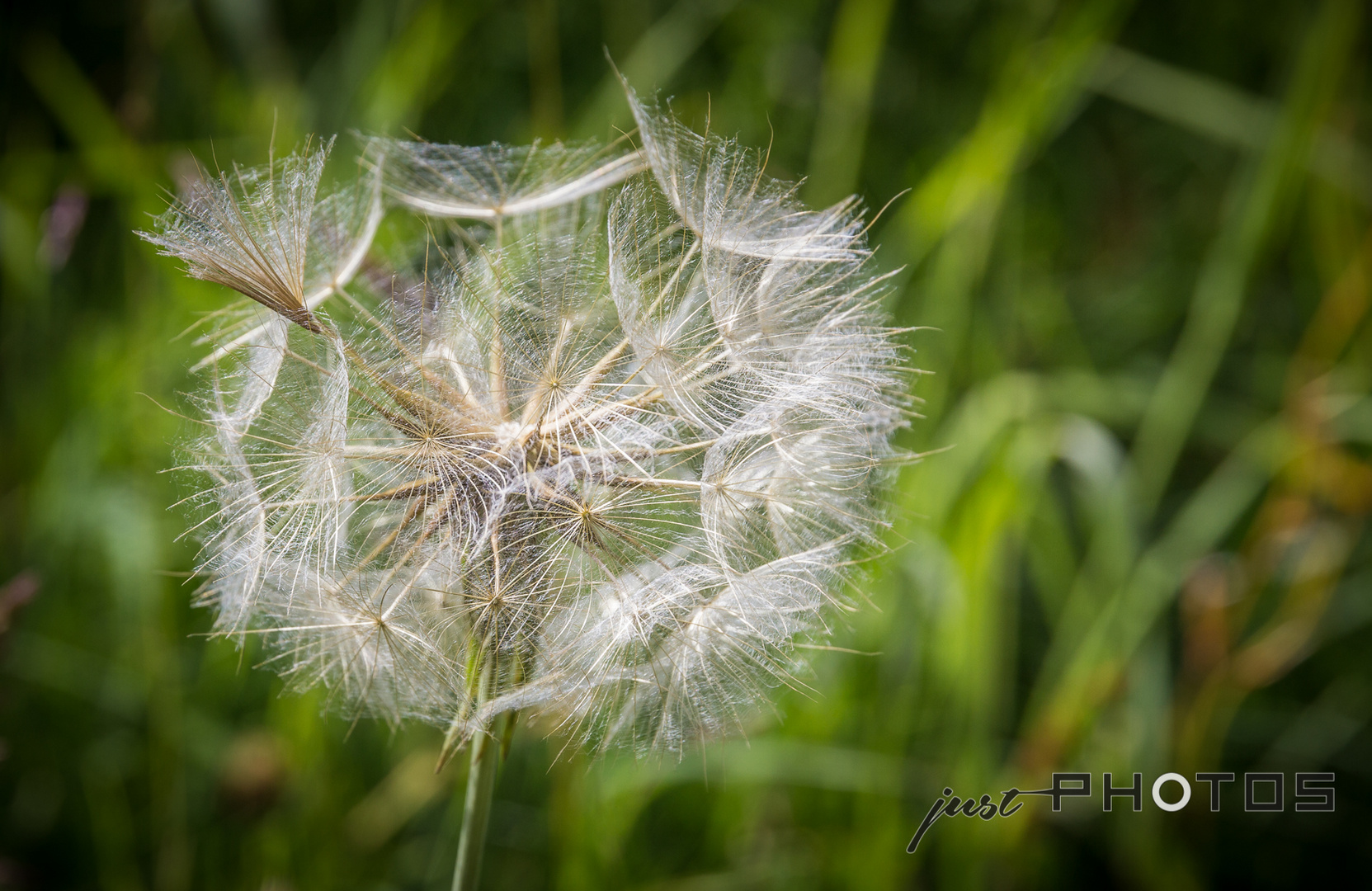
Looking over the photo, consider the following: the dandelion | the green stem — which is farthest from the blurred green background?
the green stem

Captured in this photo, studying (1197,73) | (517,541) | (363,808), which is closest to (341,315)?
(517,541)

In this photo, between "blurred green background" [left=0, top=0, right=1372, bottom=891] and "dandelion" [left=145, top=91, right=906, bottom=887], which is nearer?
"dandelion" [left=145, top=91, right=906, bottom=887]

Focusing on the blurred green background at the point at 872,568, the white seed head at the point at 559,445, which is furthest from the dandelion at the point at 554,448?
the blurred green background at the point at 872,568

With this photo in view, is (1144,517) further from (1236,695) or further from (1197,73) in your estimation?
(1197,73)

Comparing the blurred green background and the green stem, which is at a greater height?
the blurred green background

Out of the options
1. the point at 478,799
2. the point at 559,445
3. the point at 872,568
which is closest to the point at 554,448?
the point at 559,445

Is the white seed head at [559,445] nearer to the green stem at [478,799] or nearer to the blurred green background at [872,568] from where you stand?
the green stem at [478,799]

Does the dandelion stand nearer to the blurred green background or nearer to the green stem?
the green stem
